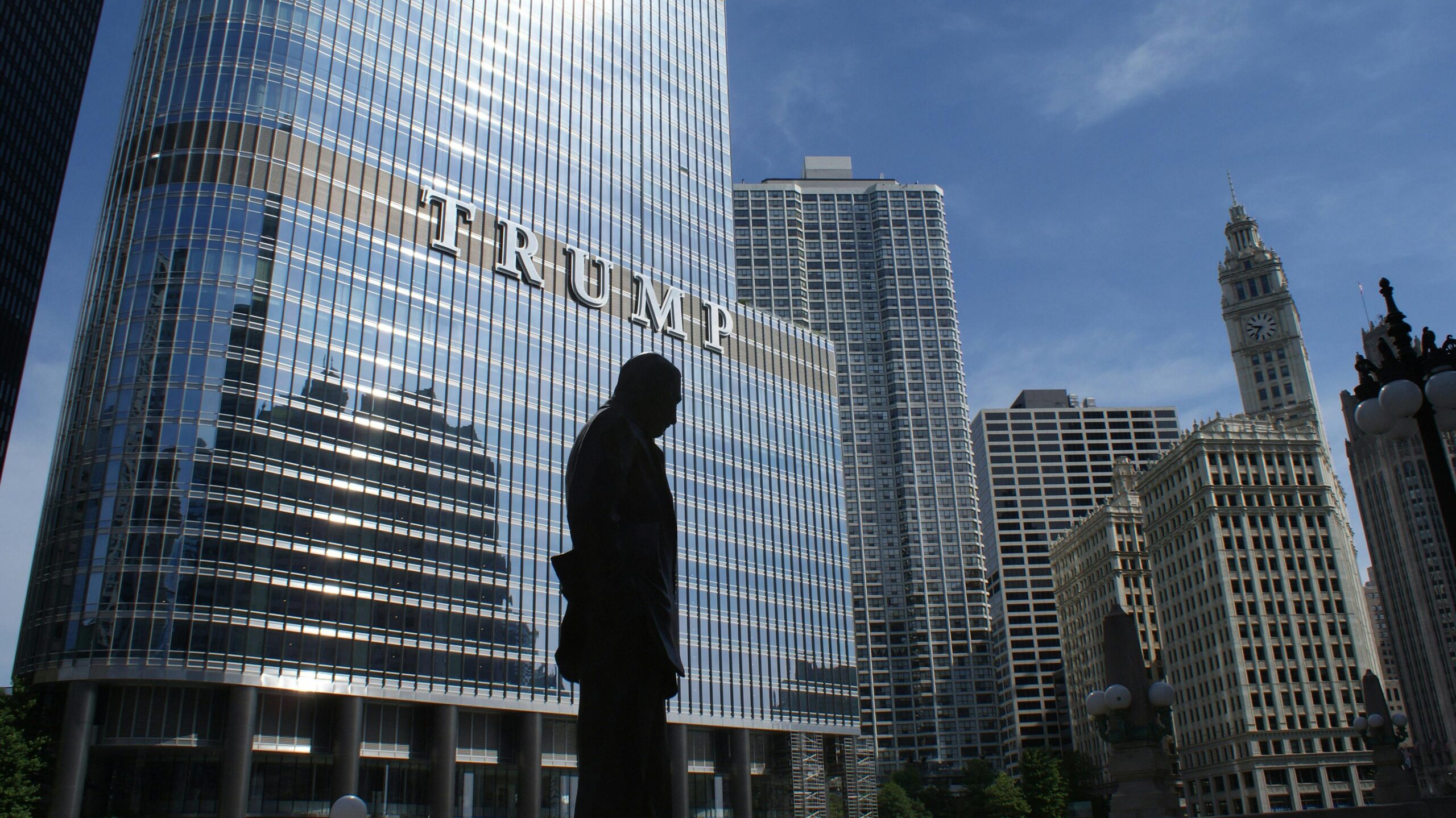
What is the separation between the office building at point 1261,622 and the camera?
331 feet

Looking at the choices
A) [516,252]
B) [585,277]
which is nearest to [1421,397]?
[516,252]

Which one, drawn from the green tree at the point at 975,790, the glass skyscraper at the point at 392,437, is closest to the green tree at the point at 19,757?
the glass skyscraper at the point at 392,437

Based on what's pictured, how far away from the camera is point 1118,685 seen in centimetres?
2958

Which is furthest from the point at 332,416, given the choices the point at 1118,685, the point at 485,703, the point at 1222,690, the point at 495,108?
the point at 1222,690

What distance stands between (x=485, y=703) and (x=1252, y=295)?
130287mm

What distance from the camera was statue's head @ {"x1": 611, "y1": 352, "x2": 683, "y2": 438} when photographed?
1157cm

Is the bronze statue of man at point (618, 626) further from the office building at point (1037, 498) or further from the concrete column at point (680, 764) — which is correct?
the office building at point (1037, 498)

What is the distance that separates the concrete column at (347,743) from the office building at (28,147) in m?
77.1

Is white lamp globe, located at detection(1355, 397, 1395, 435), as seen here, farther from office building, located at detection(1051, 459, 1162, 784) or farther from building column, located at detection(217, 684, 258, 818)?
office building, located at detection(1051, 459, 1162, 784)

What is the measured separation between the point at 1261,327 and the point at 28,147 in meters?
159

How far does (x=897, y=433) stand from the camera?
6885 inches

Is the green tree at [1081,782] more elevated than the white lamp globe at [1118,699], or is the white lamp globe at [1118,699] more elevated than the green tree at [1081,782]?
the white lamp globe at [1118,699]

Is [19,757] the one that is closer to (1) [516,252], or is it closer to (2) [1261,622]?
(1) [516,252]

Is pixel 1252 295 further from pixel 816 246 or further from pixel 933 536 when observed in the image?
pixel 816 246
